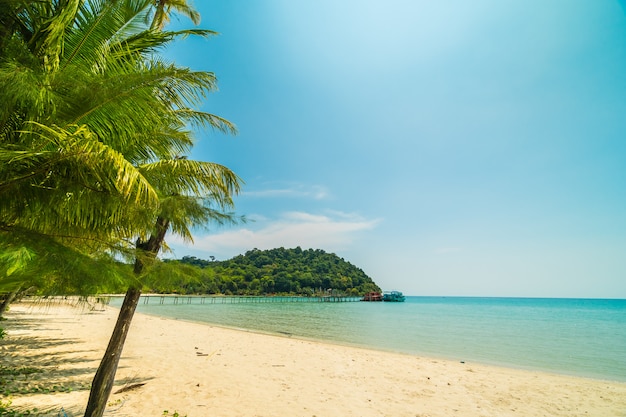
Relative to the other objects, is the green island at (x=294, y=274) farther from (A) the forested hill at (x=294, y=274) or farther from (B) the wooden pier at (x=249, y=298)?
(B) the wooden pier at (x=249, y=298)

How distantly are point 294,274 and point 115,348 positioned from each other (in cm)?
9362

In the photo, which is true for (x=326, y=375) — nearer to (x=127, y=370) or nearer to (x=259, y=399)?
(x=259, y=399)

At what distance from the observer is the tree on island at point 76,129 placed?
2234 millimetres

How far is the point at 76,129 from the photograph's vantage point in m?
2.57

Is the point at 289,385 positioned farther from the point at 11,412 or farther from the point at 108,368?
the point at 11,412

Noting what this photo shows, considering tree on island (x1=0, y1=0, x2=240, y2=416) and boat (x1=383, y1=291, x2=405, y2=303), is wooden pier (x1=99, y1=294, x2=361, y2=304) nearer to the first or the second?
boat (x1=383, y1=291, x2=405, y2=303)

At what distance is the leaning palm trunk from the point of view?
173 inches

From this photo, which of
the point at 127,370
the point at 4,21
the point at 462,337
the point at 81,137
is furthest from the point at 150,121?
the point at 462,337

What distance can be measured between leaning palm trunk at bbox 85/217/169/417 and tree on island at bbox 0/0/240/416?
781 millimetres

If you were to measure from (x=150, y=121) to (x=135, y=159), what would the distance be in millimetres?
1397

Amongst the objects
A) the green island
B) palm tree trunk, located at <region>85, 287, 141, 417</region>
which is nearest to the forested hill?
the green island

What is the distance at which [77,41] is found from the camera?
293 centimetres

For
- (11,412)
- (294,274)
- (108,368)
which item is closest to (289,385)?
(108,368)

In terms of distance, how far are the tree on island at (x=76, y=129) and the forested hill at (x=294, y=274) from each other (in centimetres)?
7764
